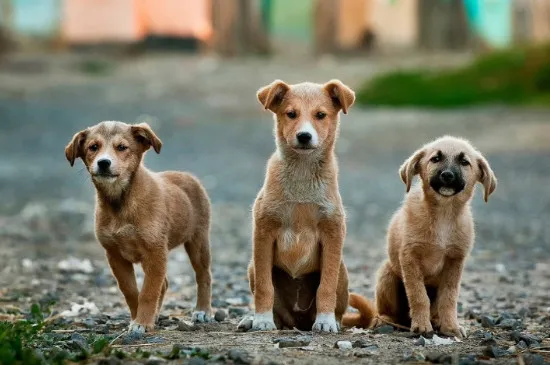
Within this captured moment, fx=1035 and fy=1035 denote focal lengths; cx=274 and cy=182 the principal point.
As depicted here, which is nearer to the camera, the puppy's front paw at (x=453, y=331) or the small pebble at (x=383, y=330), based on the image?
the puppy's front paw at (x=453, y=331)

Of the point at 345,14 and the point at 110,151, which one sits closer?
the point at 110,151

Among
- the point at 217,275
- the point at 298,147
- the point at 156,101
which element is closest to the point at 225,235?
the point at 217,275

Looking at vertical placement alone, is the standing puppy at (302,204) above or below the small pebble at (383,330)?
above

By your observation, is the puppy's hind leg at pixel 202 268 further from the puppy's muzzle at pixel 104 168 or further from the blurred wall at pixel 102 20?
the blurred wall at pixel 102 20

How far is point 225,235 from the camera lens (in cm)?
1262

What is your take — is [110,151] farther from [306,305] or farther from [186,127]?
[186,127]

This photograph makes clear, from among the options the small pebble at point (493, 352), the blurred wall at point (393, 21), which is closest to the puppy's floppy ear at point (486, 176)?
the small pebble at point (493, 352)

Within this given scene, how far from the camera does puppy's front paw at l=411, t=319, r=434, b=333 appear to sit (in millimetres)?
6605

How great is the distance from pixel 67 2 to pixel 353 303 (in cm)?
2583

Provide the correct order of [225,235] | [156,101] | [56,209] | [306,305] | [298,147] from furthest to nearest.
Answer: [156,101], [56,209], [225,235], [306,305], [298,147]

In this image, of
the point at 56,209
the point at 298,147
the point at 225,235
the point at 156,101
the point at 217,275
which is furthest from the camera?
the point at 156,101

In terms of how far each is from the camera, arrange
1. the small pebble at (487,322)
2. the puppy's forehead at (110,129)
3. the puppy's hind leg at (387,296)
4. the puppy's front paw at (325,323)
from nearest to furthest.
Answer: the puppy's front paw at (325,323) < the puppy's forehead at (110,129) < the puppy's hind leg at (387,296) < the small pebble at (487,322)

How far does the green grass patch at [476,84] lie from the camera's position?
2439cm

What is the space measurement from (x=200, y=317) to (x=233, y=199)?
8.33 metres
